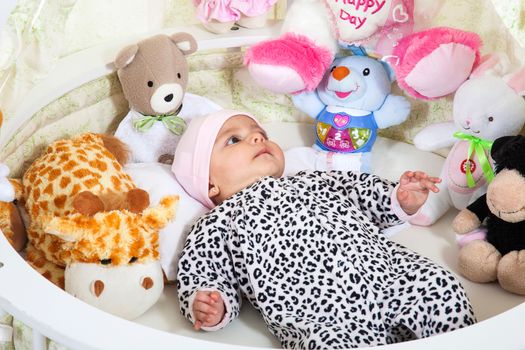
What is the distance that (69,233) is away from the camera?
1222 millimetres

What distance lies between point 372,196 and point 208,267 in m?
0.39

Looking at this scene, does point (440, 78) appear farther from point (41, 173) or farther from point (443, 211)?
point (41, 173)

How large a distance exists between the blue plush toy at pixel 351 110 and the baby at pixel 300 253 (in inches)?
8.3

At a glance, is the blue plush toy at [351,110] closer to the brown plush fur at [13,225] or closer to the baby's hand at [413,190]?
the baby's hand at [413,190]

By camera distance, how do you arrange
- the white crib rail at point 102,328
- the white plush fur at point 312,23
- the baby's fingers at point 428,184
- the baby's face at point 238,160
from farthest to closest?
the white plush fur at point 312,23, the baby's face at point 238,160, the baby's fingers at point 428,184, the white crib rail at point 102,328

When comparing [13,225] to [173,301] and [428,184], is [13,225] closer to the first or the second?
[173,301]

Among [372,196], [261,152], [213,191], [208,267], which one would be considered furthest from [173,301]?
[372,196]

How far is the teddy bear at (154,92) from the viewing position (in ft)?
5.58

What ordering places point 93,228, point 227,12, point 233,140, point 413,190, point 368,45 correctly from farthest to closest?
point 227,12, point 368,45, point 233,140, point 413,190, point 93,228

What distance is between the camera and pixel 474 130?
1.56 m

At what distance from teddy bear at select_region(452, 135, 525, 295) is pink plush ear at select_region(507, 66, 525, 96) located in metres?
0.14

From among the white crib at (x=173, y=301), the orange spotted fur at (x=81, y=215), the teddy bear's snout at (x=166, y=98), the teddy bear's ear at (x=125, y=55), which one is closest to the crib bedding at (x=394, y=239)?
the white crib at (x=173, y=301)

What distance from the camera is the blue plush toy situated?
5.85 ft

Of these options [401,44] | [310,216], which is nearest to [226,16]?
[401,44]
